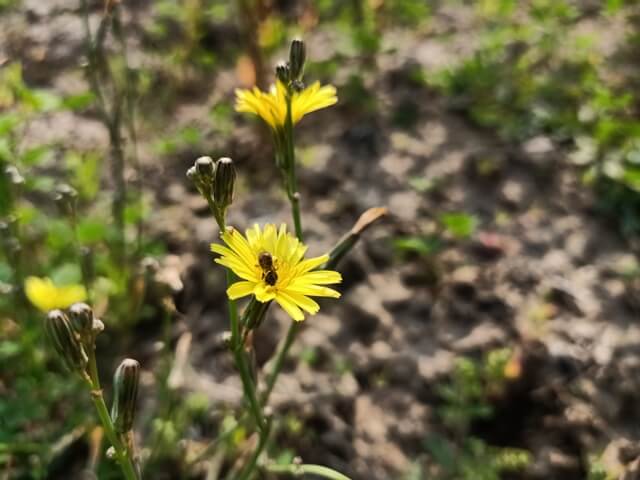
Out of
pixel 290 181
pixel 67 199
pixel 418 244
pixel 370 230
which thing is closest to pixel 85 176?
pixel 67 199

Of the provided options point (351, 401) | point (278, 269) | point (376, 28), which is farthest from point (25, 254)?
point (376, 28)

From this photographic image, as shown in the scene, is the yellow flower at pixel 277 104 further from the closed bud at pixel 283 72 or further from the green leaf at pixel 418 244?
the green leaf at pixel 418 244

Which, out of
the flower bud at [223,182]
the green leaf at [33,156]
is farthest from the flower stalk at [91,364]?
the green leaf at [33,156]

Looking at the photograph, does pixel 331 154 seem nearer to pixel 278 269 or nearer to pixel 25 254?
pixel 25 254

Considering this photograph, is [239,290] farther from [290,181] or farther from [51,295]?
[51,295]

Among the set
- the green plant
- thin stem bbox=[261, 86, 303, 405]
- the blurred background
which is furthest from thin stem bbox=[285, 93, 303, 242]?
the green plant

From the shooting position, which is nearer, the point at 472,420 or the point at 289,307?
the point at 289,307

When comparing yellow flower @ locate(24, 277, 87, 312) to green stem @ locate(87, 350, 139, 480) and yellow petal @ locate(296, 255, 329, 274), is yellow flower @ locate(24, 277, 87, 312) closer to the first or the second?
green stem @ locate(87, 350, 139, 480)
